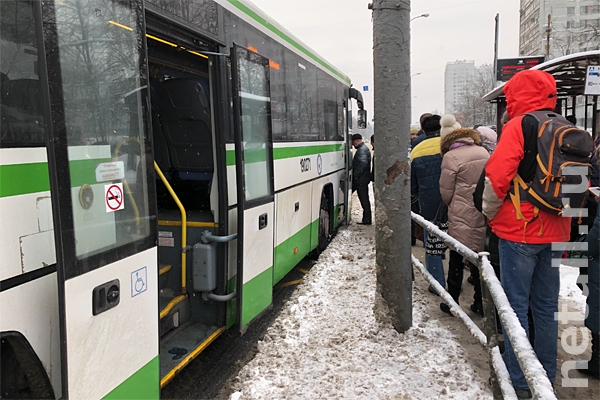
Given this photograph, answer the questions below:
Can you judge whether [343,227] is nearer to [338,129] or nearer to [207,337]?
[338,129]

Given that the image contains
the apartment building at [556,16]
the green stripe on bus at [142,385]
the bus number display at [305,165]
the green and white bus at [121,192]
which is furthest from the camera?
the apartment building at [556,16]

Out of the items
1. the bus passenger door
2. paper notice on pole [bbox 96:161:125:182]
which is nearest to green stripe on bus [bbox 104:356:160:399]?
paper notice on pole [bbox 96:161:125:182]

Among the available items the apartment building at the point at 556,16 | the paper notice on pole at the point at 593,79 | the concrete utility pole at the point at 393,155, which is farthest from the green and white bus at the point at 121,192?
the apartment building at the point at 556,16

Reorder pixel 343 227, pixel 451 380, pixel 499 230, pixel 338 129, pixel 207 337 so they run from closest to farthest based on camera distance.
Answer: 1. pixel 499 230
2. pixel 451 380
3. pixel 207 337
4. pixel 338 129
5. pixel 343 227

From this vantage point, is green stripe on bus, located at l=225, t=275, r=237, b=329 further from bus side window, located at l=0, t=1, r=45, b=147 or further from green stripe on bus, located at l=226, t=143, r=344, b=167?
bus side window, located at l=0, t=1, r=45, b=147

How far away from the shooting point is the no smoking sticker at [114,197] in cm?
247

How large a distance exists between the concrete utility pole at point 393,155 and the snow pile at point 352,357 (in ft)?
1.11

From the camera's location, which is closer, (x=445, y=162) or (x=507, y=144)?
(x=507, y=144)

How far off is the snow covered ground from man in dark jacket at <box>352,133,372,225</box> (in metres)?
5.16

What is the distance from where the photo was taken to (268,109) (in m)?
4.71

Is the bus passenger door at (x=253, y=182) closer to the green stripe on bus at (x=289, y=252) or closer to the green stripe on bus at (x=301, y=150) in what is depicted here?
the green stripe on bus at (x=289, y=252)

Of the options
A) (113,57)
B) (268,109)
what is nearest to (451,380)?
(268,109)

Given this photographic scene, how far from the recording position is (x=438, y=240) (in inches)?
209

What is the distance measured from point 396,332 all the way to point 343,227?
6027 mm
